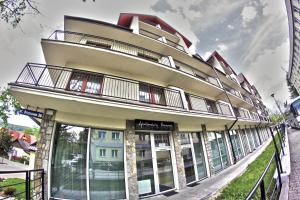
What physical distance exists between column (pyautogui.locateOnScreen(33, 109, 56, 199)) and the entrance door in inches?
135

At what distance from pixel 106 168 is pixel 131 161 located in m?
1.02

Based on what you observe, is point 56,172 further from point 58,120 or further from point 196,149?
point 196,149

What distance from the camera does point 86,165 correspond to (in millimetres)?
6234

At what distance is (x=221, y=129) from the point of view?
13.6m

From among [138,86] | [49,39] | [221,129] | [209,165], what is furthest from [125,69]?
[221,129]

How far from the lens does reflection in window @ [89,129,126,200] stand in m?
6.29

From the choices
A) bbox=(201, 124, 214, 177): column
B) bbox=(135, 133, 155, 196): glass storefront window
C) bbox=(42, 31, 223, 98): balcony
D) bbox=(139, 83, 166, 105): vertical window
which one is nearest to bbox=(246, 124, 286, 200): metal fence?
bbox=(135, 133, 155, 196): glass storefront window

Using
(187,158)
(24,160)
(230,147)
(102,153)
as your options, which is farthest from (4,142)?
(230,147)

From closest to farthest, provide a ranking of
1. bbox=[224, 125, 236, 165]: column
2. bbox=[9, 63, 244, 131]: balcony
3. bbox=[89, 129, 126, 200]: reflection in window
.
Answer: bbox=[9, 63, 244, 131]: balcony, bbox=[89, 129, 126, 200]: reflection in window, bbox=[224, 125, 236, 165]: column

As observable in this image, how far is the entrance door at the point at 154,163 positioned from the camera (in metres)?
7.30

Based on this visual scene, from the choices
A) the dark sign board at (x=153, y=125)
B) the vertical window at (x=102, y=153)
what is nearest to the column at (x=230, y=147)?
the dark sign board at (x=153, y=125)

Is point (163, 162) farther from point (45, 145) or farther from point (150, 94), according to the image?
point (45, 145)

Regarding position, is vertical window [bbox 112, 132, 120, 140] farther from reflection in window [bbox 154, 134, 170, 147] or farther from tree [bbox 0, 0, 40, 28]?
tree [bbox 0, 0, 40, 28]

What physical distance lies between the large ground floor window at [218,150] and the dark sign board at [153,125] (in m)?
4.55
